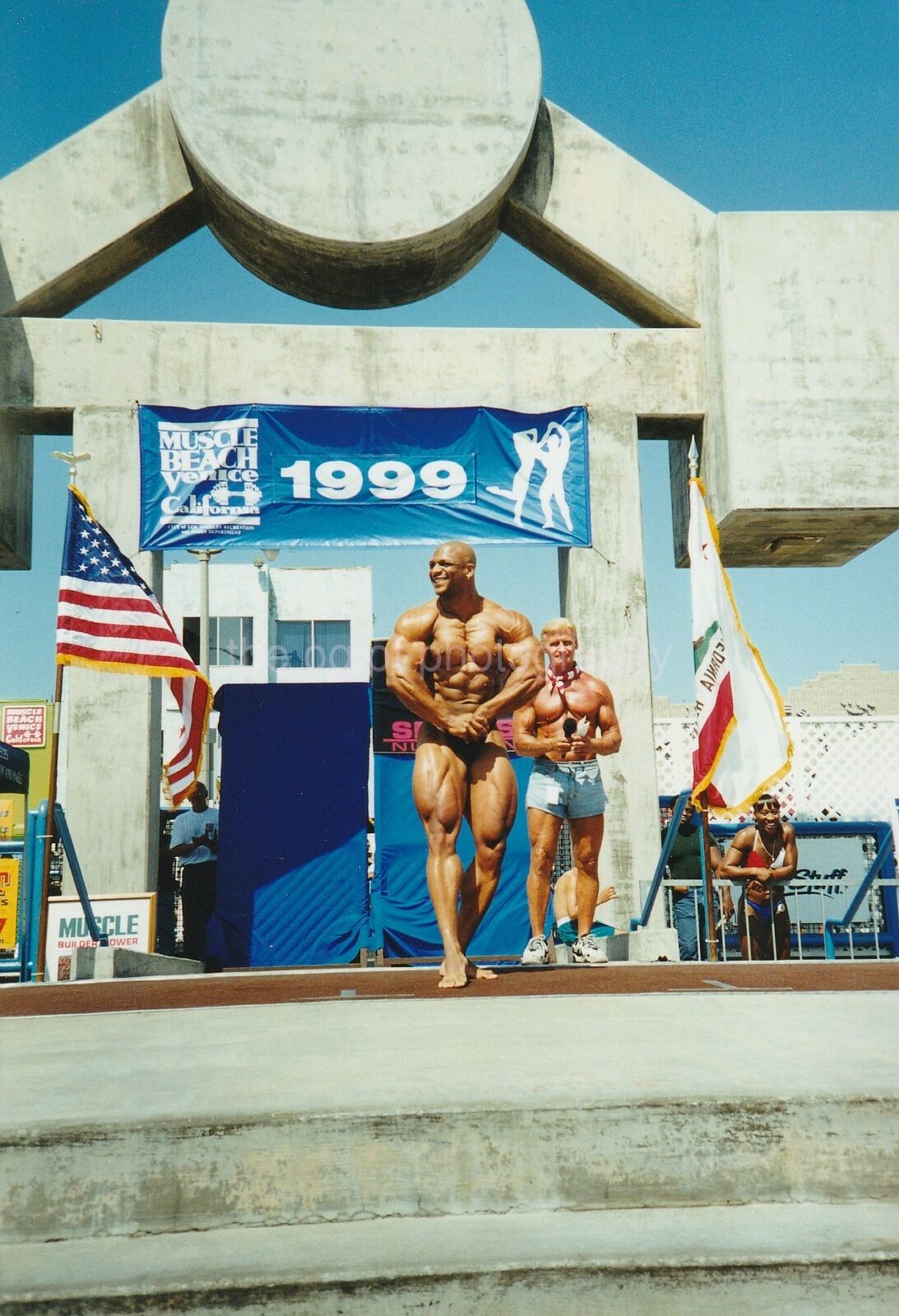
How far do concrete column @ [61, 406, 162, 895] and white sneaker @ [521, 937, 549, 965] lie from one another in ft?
20.4

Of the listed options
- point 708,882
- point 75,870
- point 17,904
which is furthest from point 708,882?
point 17,904

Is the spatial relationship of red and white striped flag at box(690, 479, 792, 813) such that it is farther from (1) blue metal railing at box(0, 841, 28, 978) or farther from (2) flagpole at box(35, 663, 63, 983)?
(1) blue metal railing at box(0, 841, 28, 978)

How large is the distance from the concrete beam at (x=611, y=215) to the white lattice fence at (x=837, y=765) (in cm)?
738

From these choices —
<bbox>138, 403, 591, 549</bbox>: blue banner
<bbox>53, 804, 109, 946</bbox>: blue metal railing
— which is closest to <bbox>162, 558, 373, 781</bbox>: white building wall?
<bbox>138, 403, 591, 549</bbox>: blue banner

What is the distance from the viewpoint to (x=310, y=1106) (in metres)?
3.04

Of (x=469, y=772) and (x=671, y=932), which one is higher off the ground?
(x=469, y=772)

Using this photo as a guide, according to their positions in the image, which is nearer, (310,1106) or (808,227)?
(310,1106)

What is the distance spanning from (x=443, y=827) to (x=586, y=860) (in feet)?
8.70

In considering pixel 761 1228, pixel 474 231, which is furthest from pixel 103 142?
pixel 761 1228

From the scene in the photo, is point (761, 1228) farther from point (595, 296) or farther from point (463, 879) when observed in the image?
point (595, 296)

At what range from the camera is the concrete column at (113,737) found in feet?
42.9

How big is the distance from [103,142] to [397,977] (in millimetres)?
11050

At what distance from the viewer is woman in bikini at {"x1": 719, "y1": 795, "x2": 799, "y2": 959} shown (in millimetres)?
11578

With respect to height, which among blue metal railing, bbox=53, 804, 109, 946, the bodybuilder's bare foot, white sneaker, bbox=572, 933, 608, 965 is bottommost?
white sneaker, bbox=572, 933, 608, 965
